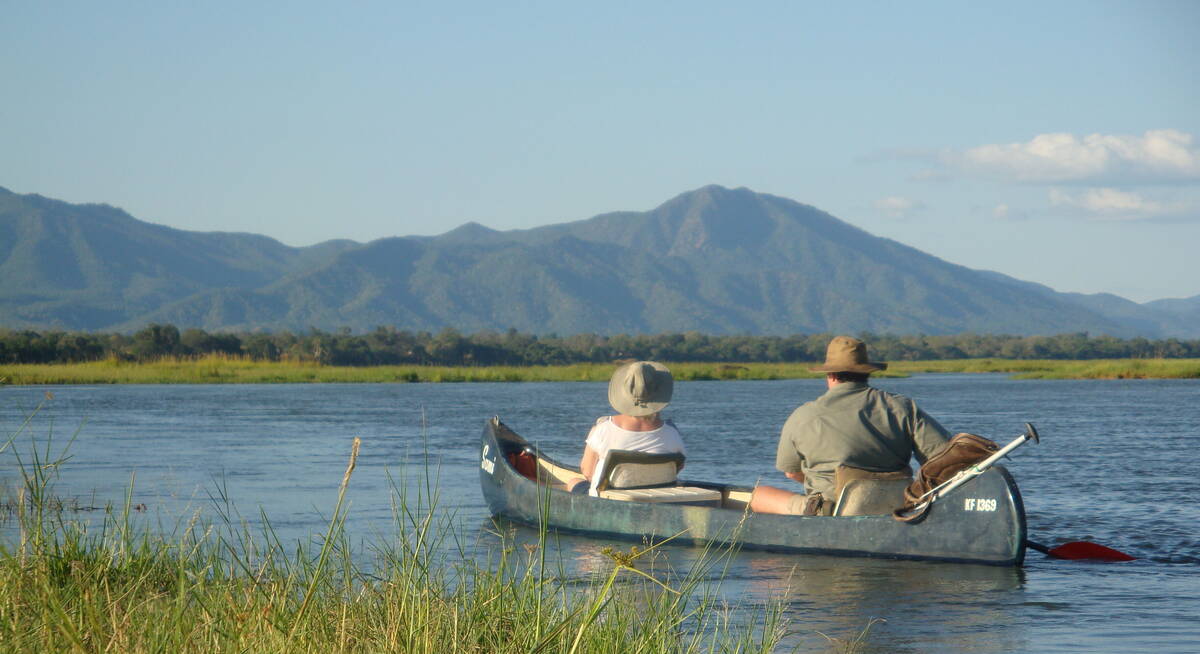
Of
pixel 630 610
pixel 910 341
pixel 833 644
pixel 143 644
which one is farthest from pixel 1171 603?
pixel 910 341

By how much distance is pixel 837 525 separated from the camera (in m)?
10.1

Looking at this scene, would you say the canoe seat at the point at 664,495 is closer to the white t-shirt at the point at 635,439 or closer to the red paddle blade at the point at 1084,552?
the white t-shirt at the point at 635,439

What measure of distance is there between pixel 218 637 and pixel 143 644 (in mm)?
377

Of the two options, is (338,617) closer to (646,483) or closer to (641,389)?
(641,389)

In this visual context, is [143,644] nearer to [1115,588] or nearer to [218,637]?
[218,637]

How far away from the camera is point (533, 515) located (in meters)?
12.2

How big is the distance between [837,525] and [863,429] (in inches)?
35.2

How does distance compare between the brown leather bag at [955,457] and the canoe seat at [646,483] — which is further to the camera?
the canoe seat at [646,483]

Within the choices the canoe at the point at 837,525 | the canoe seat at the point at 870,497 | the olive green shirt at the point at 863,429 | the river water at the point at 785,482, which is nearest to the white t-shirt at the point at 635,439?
the canoe at the point at 837,525

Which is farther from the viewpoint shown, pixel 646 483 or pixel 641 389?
pixel 646 483

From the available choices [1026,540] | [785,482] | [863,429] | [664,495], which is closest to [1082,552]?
[1026,540]

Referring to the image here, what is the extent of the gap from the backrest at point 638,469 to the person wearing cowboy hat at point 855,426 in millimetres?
1212

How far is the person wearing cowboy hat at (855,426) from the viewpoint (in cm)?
968

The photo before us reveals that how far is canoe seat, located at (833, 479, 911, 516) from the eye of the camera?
10.0 metres
